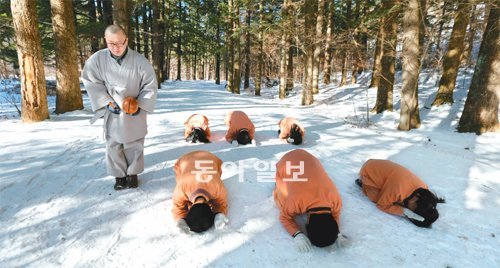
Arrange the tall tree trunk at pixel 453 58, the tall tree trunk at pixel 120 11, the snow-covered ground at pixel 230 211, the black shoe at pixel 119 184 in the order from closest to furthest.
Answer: the snow-covered ground at pixel 230 211, the black shoe at pixel 119 184, the tall tree trunk at pixel 120 11, the tall tree trunk at pixel 453 58

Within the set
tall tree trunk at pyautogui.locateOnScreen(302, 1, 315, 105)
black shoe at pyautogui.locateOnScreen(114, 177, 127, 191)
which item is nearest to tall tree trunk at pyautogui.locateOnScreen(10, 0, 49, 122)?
black shoe at pyautogui.locateOnScreen(114, 177, 127, 191)

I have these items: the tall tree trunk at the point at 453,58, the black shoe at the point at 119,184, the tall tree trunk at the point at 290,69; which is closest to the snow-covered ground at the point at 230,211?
the black shoe at the point at 119,184

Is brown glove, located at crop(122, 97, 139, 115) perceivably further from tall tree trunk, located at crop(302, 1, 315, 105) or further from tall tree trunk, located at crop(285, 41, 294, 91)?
tall tree trunk, located at crop(285, 41, 294, 91)

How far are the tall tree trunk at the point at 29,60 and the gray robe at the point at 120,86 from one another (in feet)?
14.3

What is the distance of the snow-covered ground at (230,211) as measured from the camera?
2.59 m

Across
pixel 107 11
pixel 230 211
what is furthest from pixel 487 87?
pixel 107 11

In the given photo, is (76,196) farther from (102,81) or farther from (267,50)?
(267,50)

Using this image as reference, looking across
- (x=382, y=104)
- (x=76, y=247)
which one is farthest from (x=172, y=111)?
(x=382, y=104)

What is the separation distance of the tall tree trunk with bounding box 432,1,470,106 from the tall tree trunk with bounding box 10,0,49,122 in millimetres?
11871

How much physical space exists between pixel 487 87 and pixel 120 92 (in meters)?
8.22

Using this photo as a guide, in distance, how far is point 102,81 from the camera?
3.30m

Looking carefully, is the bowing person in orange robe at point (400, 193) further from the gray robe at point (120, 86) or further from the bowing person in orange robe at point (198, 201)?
the gray robe at point (120, 86)

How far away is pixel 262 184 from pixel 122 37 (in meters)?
2.58

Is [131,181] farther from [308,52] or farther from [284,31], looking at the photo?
[284,31]
